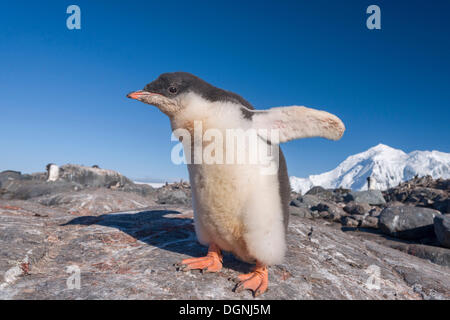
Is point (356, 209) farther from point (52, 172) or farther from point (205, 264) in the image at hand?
point (52, 172)

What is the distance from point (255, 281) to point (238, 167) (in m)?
0.96

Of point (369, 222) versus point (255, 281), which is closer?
point (255, 281)

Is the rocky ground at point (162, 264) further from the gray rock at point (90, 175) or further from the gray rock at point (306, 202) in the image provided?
the gray rock at point (90, 175)

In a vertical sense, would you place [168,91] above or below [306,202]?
above

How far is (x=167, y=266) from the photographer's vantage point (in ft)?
8.66

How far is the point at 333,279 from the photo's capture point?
→ 269 cm

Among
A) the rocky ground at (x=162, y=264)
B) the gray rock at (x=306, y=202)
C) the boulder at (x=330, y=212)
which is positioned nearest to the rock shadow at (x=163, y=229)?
the rocky ground at (x=162, y=264)

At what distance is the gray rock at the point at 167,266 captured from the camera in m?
2.22

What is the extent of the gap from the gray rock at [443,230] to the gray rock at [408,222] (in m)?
1.01

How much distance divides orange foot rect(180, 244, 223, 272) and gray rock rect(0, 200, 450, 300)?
0.25 ft

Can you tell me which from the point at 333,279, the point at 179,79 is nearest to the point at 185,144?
the point at 179,79

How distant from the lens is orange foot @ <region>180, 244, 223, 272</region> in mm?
2586

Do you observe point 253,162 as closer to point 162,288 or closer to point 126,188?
point 162,288

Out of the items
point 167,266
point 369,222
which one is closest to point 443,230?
point 369,222
